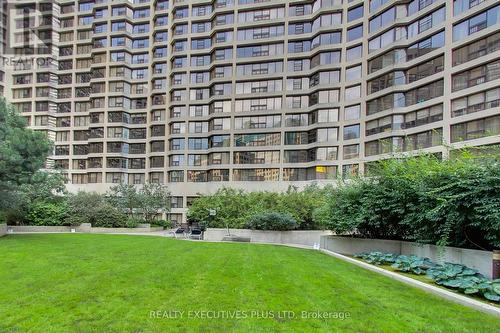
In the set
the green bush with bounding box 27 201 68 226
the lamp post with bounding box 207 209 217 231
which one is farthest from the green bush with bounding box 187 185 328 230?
the green bush with bounding box 27 201 68 226

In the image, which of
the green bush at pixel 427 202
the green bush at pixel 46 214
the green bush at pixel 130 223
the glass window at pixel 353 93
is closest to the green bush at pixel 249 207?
the green bush at pixel 427 202

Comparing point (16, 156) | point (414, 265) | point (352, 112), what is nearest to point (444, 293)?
point (414, 265)

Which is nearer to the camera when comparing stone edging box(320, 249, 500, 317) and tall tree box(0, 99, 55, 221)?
stone edging box(320, 249, 500, 317)

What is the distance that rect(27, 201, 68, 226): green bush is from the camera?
30.6 meters

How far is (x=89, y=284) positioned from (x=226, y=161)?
41.7 metres

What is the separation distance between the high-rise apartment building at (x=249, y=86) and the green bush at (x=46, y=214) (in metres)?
15.4

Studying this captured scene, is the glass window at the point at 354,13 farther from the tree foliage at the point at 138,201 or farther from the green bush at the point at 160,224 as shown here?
the green bush at the point at 160,224

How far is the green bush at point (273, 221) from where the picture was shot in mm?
22547

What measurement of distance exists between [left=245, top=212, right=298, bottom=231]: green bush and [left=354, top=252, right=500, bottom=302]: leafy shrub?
11.8 meters

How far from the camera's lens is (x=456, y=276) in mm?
7871

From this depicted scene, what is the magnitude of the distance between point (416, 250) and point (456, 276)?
373 centimetres

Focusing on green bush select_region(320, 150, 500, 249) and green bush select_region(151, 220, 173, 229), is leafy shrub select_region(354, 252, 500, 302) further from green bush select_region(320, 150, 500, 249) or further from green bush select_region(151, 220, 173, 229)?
green bush select_region(151, 220, 173, 229)

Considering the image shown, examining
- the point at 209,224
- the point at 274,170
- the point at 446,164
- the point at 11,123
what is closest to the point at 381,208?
the point at 446,164

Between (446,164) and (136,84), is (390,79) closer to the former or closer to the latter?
(446,164)
